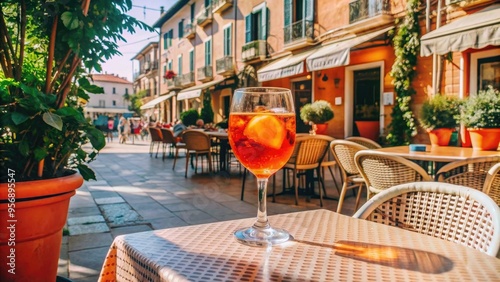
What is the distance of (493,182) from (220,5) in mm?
15880

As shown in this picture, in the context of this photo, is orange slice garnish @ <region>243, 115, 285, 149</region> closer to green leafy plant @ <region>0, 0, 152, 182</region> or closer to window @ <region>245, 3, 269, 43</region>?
green leafy plant @ <region>0, 0, 152, 182</region>

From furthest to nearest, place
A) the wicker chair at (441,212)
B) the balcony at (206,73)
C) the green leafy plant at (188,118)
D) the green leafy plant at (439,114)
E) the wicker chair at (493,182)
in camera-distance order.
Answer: the balcony at (206,73) < the green leafy plant at (188,118) < the green leafy plant at (439,114) < the wicker chair at (493,182) < the wicker chair at (441,212)

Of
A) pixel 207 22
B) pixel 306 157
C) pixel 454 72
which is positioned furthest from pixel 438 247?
pixel 207 22

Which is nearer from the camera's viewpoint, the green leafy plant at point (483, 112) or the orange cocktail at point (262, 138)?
the orange cocktail at point (262, 138)

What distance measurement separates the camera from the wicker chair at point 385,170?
2369 millimetres

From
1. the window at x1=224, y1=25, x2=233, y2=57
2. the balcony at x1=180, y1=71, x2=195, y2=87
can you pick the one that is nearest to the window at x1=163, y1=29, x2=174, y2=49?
the balcony at x1=180, y1=71, x2=195, y2=87

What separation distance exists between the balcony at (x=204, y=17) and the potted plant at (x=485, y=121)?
16.4 meters

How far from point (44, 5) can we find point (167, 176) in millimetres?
5220

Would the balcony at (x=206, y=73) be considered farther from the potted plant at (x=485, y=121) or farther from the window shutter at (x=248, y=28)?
the potted plant at (x=485, y=121)

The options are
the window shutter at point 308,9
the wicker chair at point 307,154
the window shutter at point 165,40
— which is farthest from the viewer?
the window shutter at point 165,40

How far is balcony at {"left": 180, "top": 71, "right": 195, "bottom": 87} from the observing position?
70.2 feet

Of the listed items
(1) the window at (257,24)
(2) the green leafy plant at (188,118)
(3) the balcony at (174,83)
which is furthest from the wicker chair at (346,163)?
(3) the balcony at (174,83)

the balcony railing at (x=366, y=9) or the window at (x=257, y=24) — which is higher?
the window at (x=257, y=24)

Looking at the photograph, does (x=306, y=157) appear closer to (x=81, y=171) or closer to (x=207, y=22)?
(x=81, y=171)
